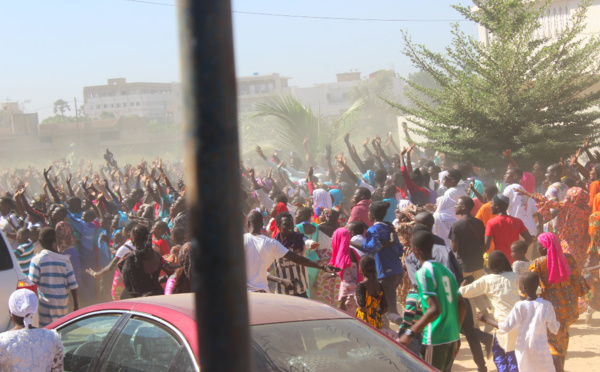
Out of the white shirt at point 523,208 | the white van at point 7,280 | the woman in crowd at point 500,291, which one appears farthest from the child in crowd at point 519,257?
the white van at point 7,280

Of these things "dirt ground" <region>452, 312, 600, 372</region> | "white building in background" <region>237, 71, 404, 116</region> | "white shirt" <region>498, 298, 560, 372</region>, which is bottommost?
"dirt ground" <region>452, 312, 600, 372</region>

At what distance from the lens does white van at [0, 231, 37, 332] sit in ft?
20.4

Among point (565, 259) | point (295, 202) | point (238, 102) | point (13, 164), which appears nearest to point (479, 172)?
point (295, 202)

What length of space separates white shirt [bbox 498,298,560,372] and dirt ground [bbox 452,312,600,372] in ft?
4.77

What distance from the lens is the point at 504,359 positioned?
222 inches

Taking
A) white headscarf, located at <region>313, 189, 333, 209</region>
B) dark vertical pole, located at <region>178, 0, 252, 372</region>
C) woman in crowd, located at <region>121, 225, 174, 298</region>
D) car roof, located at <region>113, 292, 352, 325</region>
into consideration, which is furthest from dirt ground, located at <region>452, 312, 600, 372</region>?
dark vertical pole, located at <region>178, 0, 252, 372</region>

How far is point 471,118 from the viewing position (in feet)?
40.3

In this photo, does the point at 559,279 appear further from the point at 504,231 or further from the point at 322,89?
the point at 322,89

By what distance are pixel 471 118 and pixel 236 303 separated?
11.0 metres

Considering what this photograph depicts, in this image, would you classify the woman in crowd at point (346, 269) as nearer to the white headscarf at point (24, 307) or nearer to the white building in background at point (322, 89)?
the white headscarf at point (24, 307)

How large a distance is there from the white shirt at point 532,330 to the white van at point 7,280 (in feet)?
13.8

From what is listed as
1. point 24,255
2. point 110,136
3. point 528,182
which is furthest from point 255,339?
point 110,136

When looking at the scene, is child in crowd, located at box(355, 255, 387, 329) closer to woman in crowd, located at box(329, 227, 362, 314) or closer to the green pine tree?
woman in crowd, located at box(329, 227, 362, 314)

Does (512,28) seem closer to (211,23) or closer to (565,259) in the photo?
(565,259)
